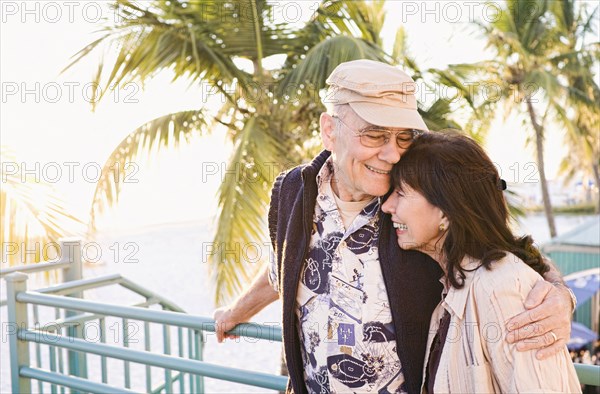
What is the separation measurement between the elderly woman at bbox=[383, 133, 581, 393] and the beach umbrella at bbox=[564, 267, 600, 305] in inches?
382

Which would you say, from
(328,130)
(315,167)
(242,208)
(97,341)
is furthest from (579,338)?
(328,130)

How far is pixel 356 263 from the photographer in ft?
5.76

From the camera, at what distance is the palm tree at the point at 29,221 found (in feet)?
13.7

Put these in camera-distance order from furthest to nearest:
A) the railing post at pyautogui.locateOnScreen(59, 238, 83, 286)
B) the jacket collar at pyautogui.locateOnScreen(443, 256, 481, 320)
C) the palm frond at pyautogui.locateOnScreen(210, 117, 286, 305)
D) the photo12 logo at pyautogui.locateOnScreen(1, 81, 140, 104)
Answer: the palm frond at pyautogui.locateOnScreen(210, 117, 286, 305) → the photo12 logo at pyautogui.locateOnScreen(1, 81, 140, 104) → the railing post at pyautogui.locateOnScreen(59, 238, 83, 286) → the jacket collar at pyautogui.locateOnScreen(443, 256, 481, 320)

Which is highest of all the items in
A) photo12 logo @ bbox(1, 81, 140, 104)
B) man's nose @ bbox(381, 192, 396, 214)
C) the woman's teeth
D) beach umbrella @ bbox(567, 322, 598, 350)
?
photo12 logo @ bbox(1, 81, 140, 104)

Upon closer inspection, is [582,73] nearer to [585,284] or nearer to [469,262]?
[585,284]

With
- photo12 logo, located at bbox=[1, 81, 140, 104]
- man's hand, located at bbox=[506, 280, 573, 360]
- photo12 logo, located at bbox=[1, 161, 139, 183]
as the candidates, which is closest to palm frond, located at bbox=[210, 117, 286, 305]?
photo12 logo, located at bbox=[1, 81, 140, 104]

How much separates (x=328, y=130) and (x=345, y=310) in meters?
0.50

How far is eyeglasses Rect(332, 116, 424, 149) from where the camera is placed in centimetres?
168

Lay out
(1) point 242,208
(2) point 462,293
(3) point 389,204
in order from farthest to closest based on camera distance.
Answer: (1) point 242,208 < (3) point 389,204 < (2) point 462,293

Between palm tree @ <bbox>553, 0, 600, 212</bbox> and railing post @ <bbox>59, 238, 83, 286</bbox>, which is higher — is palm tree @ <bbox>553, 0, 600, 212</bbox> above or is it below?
above

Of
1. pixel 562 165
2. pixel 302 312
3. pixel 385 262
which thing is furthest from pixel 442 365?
pixel 562 165

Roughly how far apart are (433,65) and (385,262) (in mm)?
4521

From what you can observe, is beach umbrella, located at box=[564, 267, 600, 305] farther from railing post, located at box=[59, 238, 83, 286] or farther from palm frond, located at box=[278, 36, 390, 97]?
railing post, located at box=[59, 238, 83, 286]
